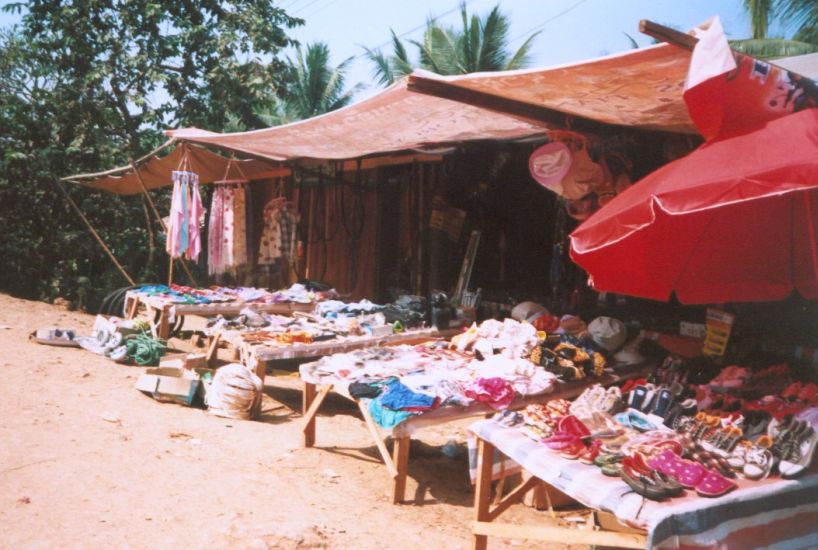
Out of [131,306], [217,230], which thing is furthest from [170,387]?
[131,306]

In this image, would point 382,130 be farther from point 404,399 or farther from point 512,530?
point 512,530

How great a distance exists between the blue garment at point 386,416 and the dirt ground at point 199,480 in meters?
0.54

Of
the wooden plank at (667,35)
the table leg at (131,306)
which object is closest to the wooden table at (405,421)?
the wooden plank at (667,35)

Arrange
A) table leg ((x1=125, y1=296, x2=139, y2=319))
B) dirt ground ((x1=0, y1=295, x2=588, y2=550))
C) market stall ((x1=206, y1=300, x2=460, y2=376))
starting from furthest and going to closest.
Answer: table leg ((x1=125, y1=296, x2=139, y2=319))
market stall ((x1=206, y1=300, x2=460, y2=376))
dirt ground ((x1=0, y1=295, x2=588, y2=550))

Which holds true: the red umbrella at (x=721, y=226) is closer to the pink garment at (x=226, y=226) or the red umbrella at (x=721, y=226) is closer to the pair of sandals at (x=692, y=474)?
the pair of sandals at (x=692, y=474)

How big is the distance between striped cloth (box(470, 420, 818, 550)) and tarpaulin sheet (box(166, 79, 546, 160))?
2.67 meters

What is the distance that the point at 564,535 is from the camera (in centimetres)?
267

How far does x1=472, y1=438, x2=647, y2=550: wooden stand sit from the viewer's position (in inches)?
98.1

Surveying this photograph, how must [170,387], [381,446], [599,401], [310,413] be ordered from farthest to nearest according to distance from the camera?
[170,387], [310,413], [381,446], [599,401]

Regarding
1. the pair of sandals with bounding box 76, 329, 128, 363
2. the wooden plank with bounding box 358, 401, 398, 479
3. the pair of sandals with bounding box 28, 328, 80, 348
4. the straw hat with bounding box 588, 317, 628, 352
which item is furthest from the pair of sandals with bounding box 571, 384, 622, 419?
the pair of sandals with bounding box 28, 328, 80, 348

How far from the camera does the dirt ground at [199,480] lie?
133 inches

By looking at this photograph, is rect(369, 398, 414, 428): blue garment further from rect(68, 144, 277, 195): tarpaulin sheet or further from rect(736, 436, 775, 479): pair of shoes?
rect(68, 144, 277, 195): tarpaulin sheet

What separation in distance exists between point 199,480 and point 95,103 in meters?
9.86

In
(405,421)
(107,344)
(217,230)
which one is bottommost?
(107,344)
